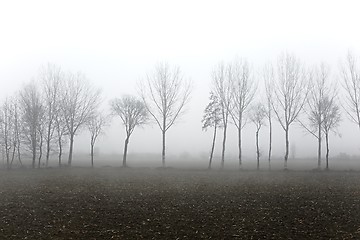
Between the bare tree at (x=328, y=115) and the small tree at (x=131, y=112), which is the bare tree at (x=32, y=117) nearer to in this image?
the small tree at (x=131, y=112)

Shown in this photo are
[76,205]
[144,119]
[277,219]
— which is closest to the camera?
[277,219]

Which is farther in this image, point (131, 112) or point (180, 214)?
point (131, 112)

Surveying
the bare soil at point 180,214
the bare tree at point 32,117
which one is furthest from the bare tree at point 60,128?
the bare soil at point 180,214

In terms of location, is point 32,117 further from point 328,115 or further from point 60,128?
point 328,115

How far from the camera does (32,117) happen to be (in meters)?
46.2

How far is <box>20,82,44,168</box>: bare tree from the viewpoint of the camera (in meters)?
45.9

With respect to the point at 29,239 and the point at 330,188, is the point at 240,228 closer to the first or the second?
the point at 29,239

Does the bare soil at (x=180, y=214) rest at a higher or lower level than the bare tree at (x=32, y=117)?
lower

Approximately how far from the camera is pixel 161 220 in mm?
13359

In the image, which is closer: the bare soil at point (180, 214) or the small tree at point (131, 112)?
the bare soil at point (180, 214)

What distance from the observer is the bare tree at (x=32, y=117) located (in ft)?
151

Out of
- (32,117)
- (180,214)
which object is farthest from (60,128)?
(180,214)

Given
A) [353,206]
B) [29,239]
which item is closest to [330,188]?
[353,206]

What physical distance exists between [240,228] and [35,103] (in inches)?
1744
